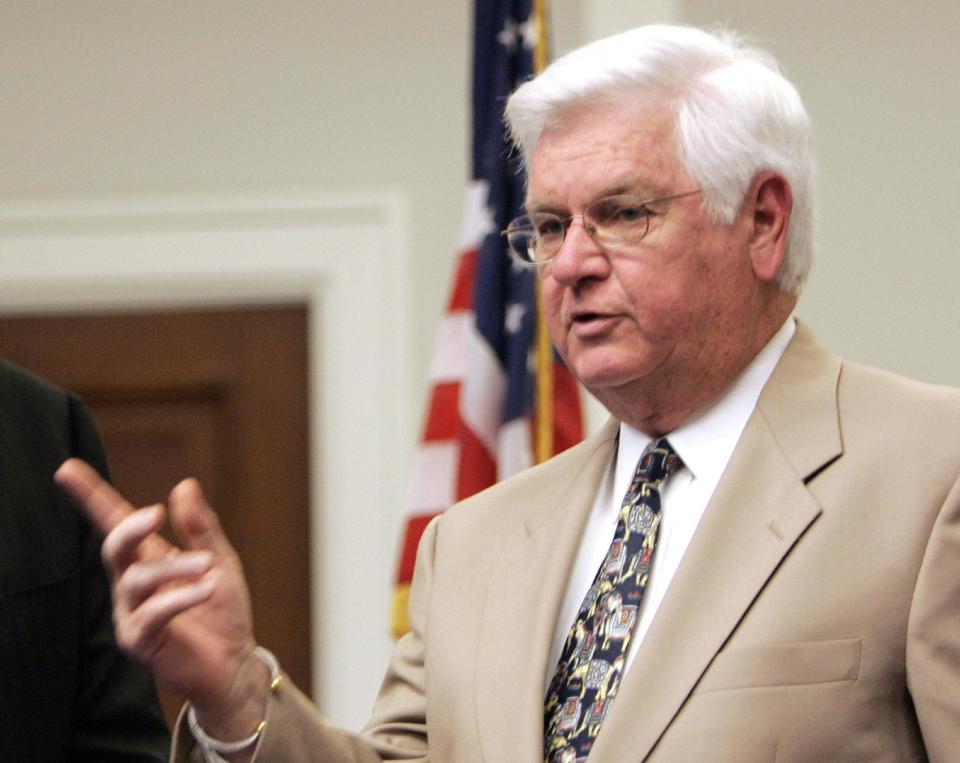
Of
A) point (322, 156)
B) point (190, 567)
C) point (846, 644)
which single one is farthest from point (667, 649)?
point (322, 156)

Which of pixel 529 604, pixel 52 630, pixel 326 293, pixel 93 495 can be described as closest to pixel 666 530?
pixel 529 604

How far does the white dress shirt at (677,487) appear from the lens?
1930mm

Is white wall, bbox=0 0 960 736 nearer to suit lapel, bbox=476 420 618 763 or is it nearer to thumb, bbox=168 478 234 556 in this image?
suit lapel, bbox=476 420 618 763

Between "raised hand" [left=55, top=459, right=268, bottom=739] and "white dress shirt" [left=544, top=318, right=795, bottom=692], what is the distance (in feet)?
1.30

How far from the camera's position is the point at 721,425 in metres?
2.01

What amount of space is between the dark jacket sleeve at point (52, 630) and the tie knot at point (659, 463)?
2.52 ft

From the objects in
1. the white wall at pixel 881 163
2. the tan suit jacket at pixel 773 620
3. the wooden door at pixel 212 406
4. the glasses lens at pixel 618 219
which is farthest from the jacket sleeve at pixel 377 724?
the wooden door at pixel 212 406

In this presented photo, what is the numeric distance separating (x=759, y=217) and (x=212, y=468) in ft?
8.84

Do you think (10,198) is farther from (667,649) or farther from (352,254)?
(667,649)

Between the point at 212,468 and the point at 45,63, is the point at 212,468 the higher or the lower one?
the lower one

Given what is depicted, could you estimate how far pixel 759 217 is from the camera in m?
2.05

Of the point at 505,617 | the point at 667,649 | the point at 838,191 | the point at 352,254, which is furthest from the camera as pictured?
the point at 352,254

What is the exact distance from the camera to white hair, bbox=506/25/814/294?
2.00 meters

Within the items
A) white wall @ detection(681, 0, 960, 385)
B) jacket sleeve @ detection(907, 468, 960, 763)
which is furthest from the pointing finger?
white wall @ detection(681, 0, 960, 385)
